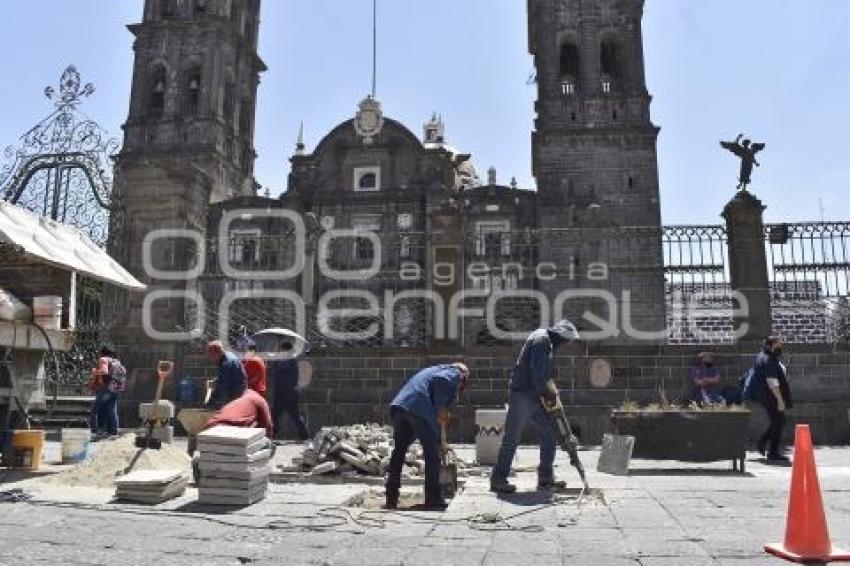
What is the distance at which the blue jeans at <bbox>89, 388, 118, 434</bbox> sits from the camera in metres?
11.3

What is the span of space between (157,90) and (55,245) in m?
33.7

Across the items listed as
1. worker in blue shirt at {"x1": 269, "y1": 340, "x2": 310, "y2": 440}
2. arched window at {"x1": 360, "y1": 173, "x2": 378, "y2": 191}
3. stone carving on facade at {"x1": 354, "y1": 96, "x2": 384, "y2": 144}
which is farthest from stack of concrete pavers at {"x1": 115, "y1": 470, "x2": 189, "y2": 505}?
stone carving on facade at {"x1": 354, "y1": 96, "x2": 384, "y2": 144}

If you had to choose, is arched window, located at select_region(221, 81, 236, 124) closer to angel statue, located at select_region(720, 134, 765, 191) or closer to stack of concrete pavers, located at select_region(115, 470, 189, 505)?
angel statue, located at select_region(720, 134, 765, 191)

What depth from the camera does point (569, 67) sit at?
33469 mm

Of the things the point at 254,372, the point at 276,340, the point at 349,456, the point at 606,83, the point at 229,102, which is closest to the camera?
the point at 349,456

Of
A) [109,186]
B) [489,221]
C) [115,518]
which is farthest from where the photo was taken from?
[489,221]

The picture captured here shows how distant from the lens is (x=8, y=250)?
734 centimetres

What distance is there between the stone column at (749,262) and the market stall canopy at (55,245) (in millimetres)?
9487

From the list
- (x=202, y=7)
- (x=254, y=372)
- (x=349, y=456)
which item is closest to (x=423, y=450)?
(x=349, y=456)

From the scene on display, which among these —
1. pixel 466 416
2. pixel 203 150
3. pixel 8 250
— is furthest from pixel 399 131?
pixel 8 250

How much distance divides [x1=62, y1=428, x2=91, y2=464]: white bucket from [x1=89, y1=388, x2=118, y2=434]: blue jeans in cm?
315

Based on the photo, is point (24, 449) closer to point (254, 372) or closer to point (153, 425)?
point (153, 425)

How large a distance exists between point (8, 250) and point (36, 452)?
2.12 m

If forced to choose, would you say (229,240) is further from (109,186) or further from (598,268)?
(598,268)
